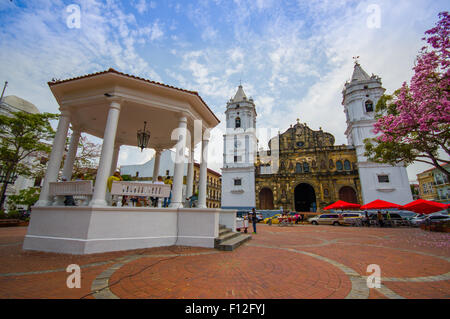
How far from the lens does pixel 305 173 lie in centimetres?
3553

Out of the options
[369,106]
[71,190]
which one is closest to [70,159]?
[71,190]

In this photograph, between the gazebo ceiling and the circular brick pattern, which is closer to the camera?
the circular brick pattern

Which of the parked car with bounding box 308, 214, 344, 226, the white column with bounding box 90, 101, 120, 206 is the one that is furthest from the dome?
the parked car with bounding box 308, 214, 344, 226

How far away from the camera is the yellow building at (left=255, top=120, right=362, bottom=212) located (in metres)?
33.2

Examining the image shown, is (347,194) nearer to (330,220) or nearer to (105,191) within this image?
(330,220)

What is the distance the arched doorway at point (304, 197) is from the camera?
37469 mm

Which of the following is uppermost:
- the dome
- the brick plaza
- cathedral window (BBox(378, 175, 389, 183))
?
the dome

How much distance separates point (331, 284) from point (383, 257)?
4018mm

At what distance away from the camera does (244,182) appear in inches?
1451

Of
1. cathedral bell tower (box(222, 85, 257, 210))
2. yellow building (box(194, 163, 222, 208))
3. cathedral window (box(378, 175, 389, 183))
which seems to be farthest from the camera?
yellow building (box(194, 163, 222, 208))

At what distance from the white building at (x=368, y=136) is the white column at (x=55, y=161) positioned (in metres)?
35.4

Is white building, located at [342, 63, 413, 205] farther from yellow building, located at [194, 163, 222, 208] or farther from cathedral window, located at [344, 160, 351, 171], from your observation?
yellow building, located at [194, 163, 222, 208]
